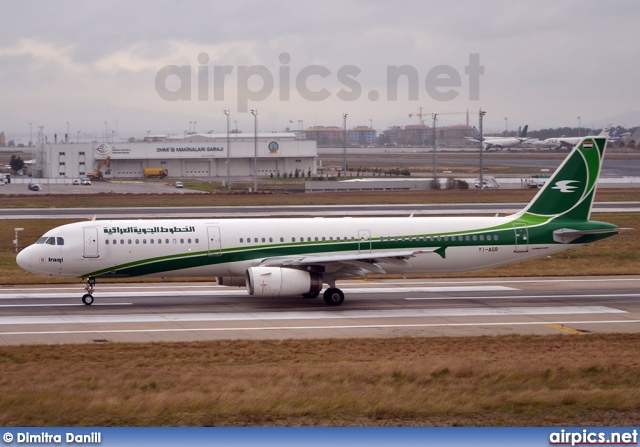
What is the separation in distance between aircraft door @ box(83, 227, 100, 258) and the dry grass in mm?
9235

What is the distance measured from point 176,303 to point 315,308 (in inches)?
237

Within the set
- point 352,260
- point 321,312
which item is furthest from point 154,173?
point 321,312

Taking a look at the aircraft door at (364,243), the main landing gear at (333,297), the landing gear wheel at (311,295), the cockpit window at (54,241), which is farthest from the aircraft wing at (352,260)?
the cockpit window at (54,241)

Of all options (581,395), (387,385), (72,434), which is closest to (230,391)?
(387,385)

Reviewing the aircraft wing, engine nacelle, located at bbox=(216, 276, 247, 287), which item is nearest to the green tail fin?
the aircraft wing

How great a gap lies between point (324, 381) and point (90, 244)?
17248 millimetres

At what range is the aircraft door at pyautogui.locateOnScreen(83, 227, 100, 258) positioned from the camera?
35.0 meters

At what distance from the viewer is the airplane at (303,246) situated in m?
34.9

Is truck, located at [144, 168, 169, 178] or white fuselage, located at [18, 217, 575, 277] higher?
truck, located at [144, 168, 169, 178]

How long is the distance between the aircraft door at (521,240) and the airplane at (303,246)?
0.04 metres

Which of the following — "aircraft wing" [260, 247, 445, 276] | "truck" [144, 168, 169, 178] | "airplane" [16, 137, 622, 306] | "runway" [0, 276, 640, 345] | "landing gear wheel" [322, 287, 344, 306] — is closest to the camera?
"runway" [0, 276, 640, 345]

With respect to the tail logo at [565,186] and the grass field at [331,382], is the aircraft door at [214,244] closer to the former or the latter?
the grass field at [331,382]

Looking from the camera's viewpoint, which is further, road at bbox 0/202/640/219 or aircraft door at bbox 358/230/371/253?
road at bbox 0/202/640/219

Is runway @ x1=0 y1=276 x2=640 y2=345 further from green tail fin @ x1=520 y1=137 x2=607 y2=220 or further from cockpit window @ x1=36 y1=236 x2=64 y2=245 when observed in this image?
green tail fin @ x1=520 y1=137 x2=607 y2=220
